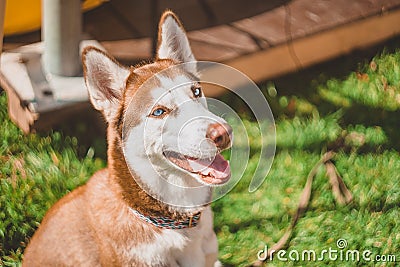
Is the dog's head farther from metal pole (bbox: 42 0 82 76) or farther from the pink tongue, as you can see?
metal pole (bbox: 42 0 82 76)

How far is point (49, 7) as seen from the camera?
10.3 feet

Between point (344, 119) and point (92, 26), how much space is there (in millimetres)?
1305

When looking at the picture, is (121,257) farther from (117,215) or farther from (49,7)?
Answer: (49,7)

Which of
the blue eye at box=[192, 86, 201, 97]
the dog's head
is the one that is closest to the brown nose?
the dog's head

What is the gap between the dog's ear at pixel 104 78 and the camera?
2318mm

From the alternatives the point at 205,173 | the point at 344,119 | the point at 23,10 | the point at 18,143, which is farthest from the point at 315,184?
the point at 23,10

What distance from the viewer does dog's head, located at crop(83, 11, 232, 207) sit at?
2.27m

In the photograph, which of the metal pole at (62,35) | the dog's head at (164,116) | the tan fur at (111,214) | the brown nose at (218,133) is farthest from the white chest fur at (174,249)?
the metal pole at (62,35)

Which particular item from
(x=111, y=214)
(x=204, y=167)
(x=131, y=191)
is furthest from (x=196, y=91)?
(x=111, y=214)

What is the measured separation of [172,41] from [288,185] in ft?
3.63

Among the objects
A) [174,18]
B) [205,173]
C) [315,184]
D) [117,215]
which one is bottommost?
[315,184]

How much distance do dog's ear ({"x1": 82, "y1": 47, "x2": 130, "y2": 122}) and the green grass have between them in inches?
31.0

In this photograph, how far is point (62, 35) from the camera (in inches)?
125

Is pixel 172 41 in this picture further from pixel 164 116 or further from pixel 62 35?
pixel 62 35
